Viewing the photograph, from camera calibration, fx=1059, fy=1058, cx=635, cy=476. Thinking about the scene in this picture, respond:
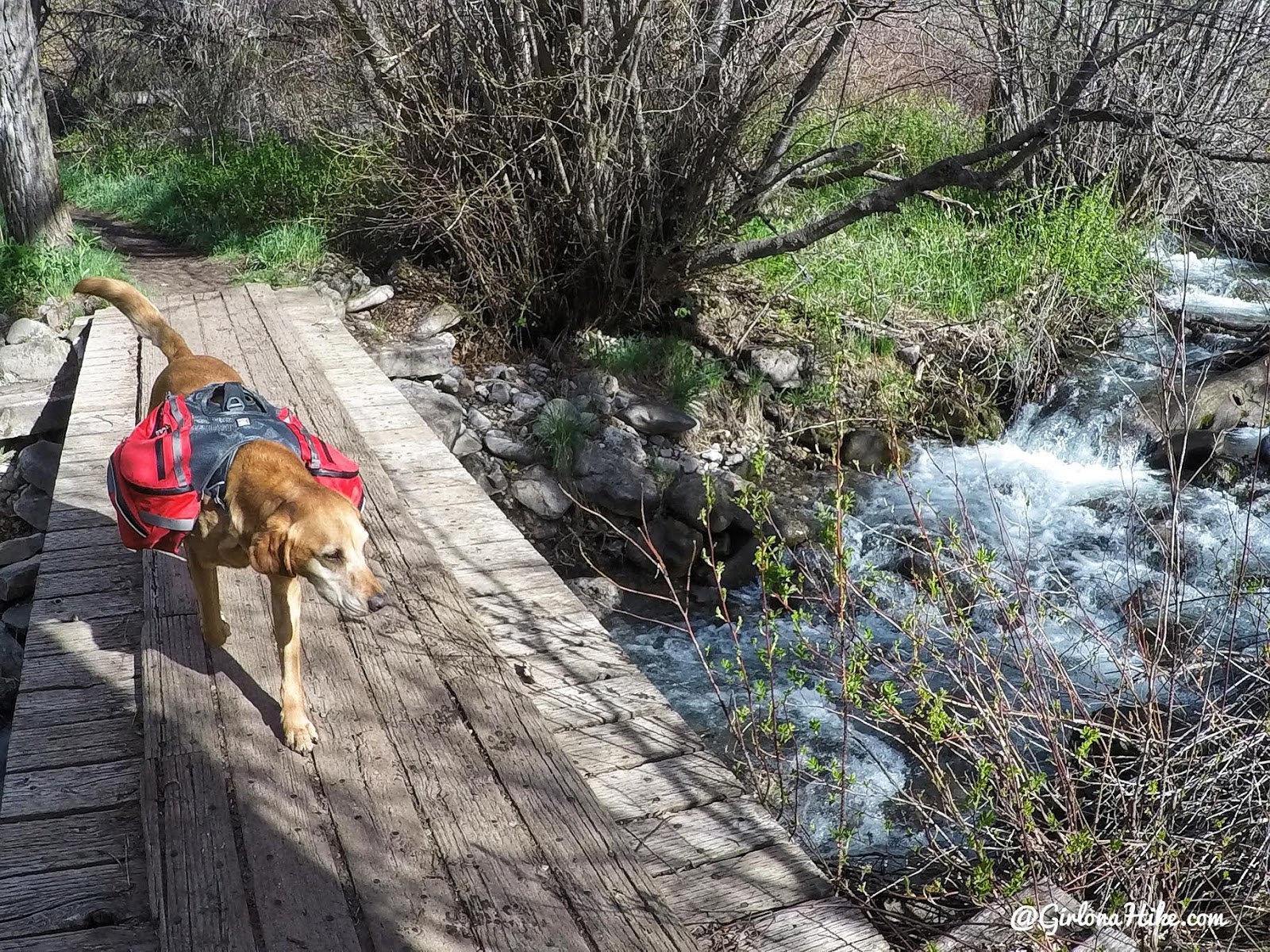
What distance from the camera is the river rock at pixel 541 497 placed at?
21.8 ft

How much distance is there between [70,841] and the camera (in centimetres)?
264

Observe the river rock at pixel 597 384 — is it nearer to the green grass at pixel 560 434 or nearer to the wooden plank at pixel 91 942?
the green grass at pixel 560 434

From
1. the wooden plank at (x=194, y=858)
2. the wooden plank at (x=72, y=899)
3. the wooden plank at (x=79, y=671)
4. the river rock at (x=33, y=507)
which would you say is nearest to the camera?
the wooden plank at (x=194, y=858)

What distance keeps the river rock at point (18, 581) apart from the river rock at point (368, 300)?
3400 mm

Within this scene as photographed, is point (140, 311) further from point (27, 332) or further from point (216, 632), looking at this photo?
point (27, 332)

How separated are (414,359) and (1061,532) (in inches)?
179

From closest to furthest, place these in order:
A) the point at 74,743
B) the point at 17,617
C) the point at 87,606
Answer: the point at 74,743, the point at 87,606, the point at 17,617

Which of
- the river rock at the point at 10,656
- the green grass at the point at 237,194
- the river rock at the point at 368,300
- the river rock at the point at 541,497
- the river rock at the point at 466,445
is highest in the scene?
the green grass at the point at 237,194

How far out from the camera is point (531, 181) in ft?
25.0

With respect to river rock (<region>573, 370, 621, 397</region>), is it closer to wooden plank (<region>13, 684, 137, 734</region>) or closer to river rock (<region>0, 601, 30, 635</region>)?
river rock (<region>0, 601, 30, 635</region>)

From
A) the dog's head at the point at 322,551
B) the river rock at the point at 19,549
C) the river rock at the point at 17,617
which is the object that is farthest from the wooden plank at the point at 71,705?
the river rock at the point at 19,549

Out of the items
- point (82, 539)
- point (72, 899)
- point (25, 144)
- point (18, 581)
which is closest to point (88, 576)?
point (82, 539)

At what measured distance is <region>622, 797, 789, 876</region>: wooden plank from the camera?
2.78m

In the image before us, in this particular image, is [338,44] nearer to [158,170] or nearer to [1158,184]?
[158,170]
